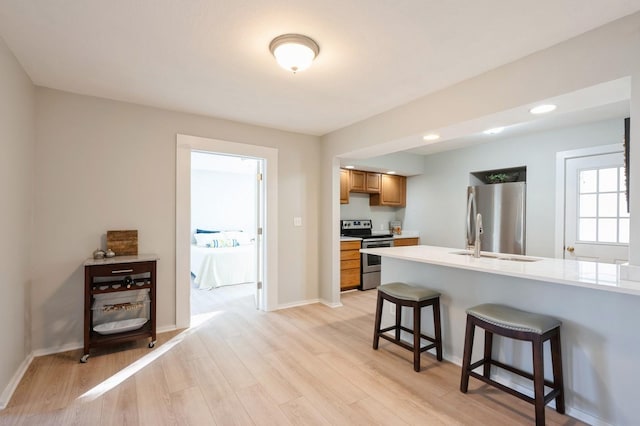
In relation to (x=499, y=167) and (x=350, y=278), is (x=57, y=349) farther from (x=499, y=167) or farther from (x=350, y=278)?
(x=499, y=167)

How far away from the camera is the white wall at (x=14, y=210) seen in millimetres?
1971

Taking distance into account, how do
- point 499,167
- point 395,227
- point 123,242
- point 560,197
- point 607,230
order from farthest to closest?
point 395,227 → point 499,167 → point 560,197 → point 607,230 → point 123,242

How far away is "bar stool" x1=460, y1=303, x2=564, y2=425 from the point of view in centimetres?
173

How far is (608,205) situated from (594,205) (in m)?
0.13

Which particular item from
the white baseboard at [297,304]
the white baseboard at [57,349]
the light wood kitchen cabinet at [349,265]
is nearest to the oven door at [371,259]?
the light wood kitchen cabinet at [349,265]

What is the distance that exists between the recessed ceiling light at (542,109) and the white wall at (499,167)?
7.17ft

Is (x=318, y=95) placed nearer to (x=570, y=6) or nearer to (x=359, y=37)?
(x=359, y=37)

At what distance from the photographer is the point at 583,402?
1820 mm

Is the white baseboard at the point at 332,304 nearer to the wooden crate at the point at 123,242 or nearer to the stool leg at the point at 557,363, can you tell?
the wooden crate at the point at 123,242

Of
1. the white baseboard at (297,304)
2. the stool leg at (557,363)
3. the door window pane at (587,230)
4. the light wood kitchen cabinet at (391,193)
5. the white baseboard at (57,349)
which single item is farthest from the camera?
the light wood kitchen cabinet at (391,193)

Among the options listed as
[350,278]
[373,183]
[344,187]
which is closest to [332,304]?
[350,278]

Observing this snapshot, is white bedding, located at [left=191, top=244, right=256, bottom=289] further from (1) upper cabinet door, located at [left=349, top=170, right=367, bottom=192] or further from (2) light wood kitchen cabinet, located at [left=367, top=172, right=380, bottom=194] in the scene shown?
(2) light wood kitchen cabinet, located at [left=367, top=172, right=380, bottom=194]

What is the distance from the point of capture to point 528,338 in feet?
5.83

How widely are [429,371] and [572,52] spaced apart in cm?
245
